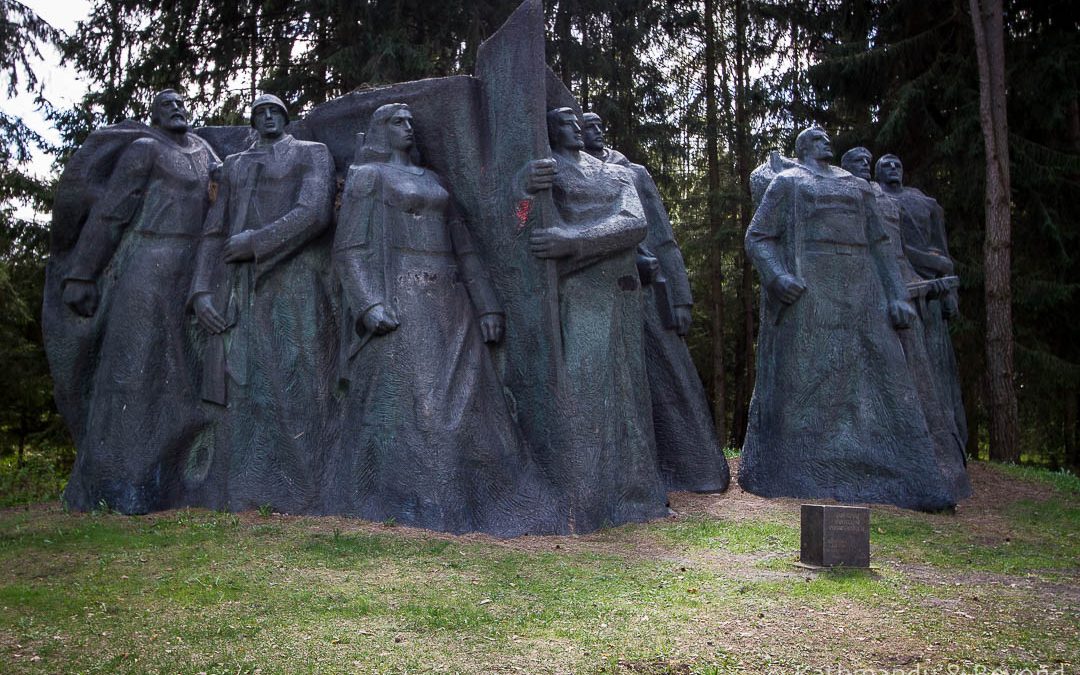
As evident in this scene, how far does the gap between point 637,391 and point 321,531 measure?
9.50 feet

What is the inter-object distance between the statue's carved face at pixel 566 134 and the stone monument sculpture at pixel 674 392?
4.42 ft

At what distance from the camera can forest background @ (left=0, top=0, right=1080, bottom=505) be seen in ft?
54.0

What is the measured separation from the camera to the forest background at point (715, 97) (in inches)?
648

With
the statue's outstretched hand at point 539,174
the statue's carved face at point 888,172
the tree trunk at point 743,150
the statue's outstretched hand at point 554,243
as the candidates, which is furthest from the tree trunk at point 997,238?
the statue's outstretched hand at point 539,174

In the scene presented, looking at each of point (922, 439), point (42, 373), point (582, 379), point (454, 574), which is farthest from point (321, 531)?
point (42, 373)

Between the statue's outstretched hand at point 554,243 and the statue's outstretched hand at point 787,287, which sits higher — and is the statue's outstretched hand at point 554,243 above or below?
above

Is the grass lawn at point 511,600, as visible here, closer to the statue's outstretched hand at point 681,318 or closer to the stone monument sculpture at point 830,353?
the stone monument sculpture at point 830,353

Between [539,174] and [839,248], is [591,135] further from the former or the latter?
[839,248]

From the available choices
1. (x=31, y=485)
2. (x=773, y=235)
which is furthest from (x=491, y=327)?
(x=31, y=485)

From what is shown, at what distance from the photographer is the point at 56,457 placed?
58.5ft

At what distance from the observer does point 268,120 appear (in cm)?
962

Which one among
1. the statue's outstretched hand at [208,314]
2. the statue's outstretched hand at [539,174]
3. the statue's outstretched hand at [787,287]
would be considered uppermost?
the statue's outstretched hand at [539,174]

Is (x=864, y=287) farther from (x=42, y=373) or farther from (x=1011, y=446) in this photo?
(x=42, y=373)

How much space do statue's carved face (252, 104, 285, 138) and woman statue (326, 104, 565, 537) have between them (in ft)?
3.33
